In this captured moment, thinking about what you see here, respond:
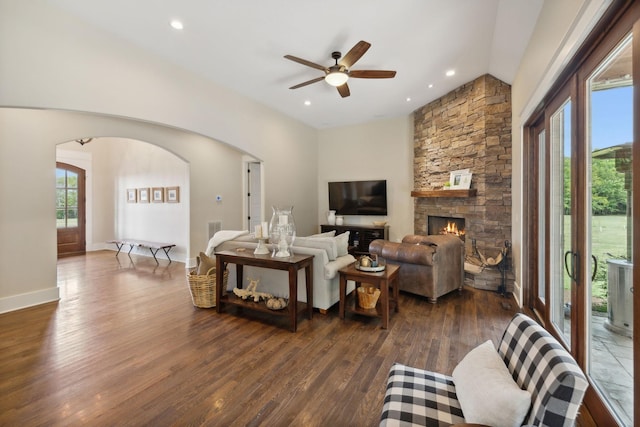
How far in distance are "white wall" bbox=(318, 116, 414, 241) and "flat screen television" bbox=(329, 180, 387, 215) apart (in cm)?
19

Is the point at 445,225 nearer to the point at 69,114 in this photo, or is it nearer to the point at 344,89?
the point at 344,89

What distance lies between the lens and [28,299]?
369cm

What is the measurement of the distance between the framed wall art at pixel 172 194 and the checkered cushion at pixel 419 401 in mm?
6382

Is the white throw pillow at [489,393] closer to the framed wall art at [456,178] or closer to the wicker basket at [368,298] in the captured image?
the wicker basket at [368,298]

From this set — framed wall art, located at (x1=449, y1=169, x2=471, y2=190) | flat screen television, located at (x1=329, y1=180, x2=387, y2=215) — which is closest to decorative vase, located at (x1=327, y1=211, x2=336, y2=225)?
flat screen television, located at (x1=329, y1=180, x2=387, y2=215)

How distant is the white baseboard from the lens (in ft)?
11.5

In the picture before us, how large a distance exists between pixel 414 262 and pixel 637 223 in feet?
8.39

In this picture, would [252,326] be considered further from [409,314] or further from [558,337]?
[558,337]

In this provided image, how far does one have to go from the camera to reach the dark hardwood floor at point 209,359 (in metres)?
1.83

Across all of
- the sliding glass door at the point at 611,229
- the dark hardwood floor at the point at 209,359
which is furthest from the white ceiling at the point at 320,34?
the dark hardwood floor at the point at 209,359

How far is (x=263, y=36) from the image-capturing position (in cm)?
339

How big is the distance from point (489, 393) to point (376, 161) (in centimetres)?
605

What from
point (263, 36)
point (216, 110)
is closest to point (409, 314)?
point (263, 36)

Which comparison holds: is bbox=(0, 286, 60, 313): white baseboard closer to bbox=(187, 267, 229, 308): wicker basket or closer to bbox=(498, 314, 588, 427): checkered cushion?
bbox=(187, 267, 229, 308): wicker basket
